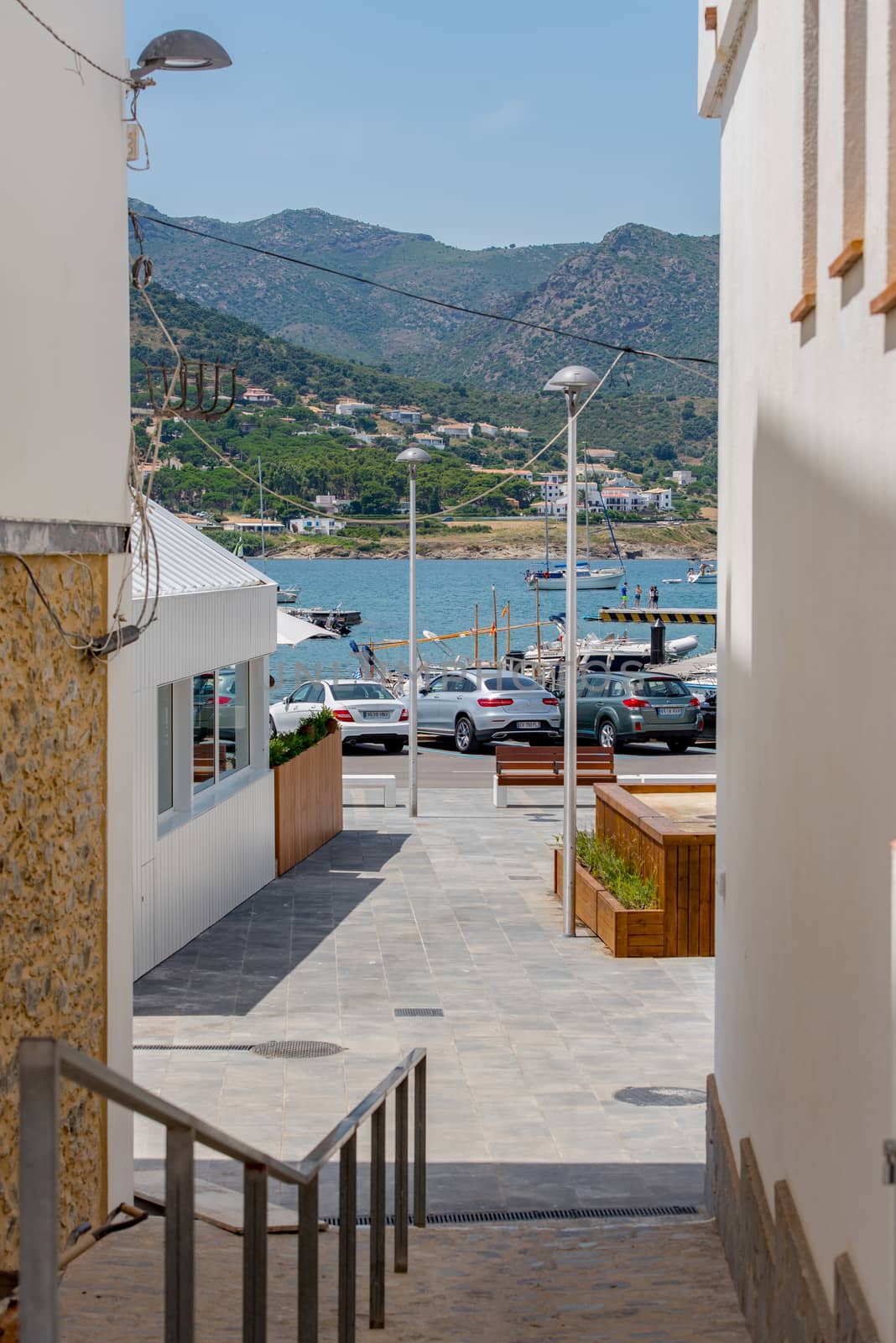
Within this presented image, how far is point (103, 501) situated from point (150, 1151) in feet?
12.9

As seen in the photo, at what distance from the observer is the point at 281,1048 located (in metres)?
11.7

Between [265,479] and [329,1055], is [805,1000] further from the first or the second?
[265,479]

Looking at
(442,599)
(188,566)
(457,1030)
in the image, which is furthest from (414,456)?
(442,599)

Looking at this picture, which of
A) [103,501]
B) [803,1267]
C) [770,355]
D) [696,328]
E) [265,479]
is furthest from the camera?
[696,328]

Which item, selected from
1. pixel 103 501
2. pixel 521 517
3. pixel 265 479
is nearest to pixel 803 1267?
pixel 103 501

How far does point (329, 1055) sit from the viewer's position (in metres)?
11.4

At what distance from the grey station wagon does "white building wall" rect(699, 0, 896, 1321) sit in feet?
79.0

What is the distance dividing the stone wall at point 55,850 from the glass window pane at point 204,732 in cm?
813

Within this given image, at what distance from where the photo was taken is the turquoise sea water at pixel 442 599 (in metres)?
106

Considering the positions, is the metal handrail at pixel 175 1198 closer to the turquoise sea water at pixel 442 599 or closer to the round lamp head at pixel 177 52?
the round lamp head at pixel 177 52

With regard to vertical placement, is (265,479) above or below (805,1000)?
above

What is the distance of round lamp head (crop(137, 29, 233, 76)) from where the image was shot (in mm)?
7965

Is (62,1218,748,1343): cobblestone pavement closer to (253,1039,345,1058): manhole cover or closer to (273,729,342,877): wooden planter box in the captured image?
(253,1039,345,1058): manhole cover

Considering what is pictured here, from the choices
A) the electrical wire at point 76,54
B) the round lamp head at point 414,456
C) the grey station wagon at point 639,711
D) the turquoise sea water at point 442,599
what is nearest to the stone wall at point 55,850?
the electrical wire at point 76,54
